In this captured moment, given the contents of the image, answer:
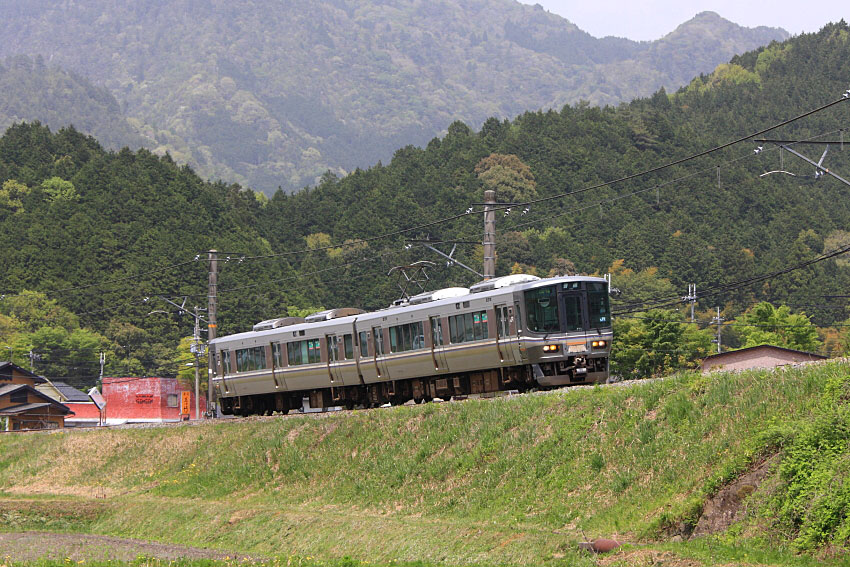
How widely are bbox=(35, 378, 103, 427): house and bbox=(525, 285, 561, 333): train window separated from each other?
72637 mm

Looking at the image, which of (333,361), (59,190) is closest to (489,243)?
(333,361)

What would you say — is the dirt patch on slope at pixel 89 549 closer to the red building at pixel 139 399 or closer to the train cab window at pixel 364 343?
the train cab window at pixel 364 343

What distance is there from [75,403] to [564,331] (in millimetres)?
77354

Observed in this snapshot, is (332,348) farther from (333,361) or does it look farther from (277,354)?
(277,354)

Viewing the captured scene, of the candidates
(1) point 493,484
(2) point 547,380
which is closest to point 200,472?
(2) point 547,380

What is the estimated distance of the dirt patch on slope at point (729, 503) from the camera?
17.0 m

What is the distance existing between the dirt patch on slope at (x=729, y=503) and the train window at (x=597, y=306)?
1340 cm

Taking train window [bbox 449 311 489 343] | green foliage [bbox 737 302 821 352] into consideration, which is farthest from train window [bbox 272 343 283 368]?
green foliage [bbox 737 302 821 352]

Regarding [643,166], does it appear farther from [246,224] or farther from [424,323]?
[424,323]

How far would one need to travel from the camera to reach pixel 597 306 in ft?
102

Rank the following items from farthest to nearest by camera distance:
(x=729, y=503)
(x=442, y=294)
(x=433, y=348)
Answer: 1. (x=442, y=294)
2. (x=433, y=348)
3. (x=729, y=503)

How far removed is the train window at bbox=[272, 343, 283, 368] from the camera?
133 feet

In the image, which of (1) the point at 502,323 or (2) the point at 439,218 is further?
(2) the point at 439,218

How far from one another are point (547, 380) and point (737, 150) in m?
116
